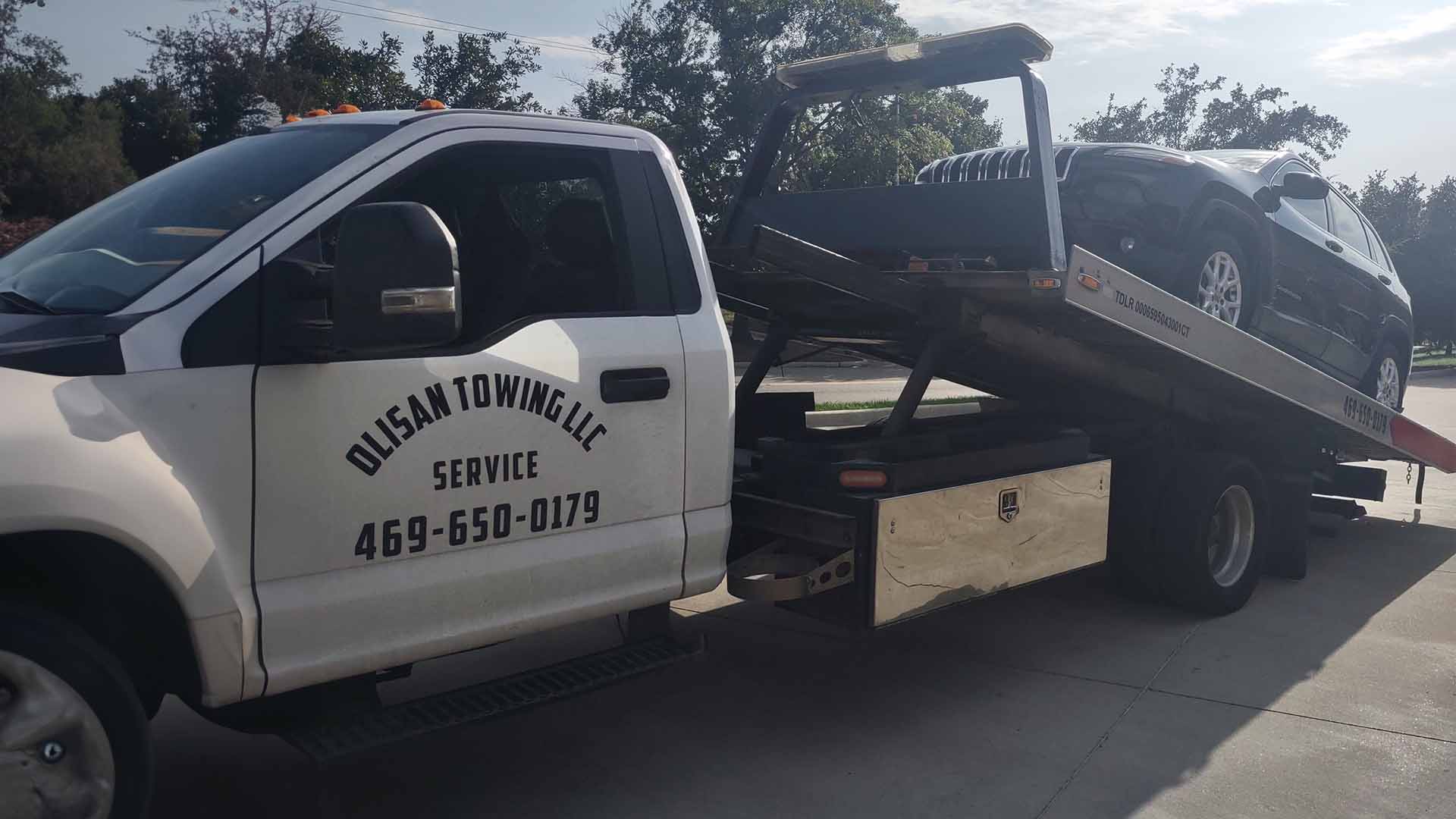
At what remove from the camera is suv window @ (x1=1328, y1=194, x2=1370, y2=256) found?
330 inches

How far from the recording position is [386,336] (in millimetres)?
2836

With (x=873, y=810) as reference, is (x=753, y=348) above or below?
above

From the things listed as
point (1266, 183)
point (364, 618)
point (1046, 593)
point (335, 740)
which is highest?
point (1266, 183)

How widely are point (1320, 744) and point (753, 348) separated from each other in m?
3.19

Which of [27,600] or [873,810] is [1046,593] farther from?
[27,600]

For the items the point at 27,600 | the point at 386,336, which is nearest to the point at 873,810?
the point at 386,336

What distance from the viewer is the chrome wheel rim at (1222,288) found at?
6590mm

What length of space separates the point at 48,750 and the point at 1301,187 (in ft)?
24.2

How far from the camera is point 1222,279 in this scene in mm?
6805

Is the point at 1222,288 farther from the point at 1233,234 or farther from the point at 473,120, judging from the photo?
the point at 473,120

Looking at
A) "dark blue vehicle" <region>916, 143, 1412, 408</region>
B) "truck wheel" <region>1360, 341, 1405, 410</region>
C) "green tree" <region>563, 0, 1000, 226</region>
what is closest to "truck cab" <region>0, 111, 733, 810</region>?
"dark blue vehicle" <region>916, 143, 1412, 408</region>

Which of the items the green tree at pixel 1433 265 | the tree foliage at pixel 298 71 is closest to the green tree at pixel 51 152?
the tree foliage at pixel 298 71

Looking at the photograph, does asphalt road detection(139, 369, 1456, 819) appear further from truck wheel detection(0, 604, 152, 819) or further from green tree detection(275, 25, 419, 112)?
green tree detection(275, 25, 419, 112)

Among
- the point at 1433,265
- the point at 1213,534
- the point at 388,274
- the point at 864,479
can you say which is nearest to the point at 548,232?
the point at 388,274
